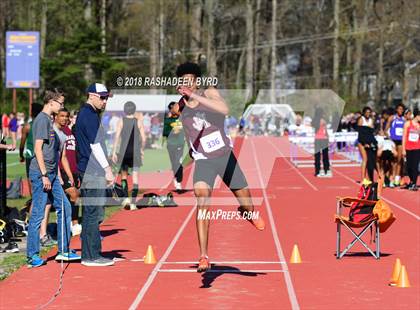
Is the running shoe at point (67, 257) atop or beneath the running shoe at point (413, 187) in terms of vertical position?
atop

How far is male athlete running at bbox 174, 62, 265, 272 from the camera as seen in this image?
31.9 ft

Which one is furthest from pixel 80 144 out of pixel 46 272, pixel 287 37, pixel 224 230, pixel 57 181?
pixel 287 37

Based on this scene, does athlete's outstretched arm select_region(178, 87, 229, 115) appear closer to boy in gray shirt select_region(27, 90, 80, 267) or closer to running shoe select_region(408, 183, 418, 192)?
boy in gray shirt select_region(27, 90, 80, 267)

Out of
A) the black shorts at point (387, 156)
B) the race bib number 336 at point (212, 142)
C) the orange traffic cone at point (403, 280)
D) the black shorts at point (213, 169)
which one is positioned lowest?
the orange traffic cone at point (403, 280)

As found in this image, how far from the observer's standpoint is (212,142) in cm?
991

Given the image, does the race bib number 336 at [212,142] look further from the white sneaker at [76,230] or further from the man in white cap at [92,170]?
the white sneaker at [76,230]

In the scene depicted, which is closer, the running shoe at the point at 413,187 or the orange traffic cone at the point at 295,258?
the orange traffic cone at the point at 295,258

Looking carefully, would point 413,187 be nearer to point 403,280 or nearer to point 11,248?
point 11,248

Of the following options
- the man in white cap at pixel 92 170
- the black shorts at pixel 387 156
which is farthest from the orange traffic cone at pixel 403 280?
the black shorts at pixel 387 156

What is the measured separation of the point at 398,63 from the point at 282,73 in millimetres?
30220

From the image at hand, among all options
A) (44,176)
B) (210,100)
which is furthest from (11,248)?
(210,100)

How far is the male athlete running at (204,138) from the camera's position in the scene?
9719 millimetres

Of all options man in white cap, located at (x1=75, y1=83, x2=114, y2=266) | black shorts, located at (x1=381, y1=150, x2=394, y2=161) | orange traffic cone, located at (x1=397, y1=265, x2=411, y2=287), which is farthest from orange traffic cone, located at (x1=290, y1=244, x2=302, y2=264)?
black shorts, located at (x1=381, y1=150, x2=394, y2=161)

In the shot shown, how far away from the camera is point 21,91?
68.4 metres
